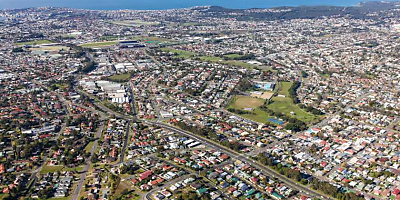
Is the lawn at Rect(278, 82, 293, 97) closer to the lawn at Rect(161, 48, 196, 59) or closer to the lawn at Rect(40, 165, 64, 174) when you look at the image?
the lawn at Rect(161, 48, 196, 59)

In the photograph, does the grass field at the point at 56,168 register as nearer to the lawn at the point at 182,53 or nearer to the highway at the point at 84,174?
the highway at the point at 84,174

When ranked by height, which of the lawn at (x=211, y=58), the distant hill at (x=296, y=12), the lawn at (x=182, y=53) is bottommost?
the lawn at (x=211, y=58)

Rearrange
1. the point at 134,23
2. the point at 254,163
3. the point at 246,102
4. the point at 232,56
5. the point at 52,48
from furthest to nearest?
the point at 134,23
the point at 52,48
the point at 232,56
the point at 246,102
the point at 254,163

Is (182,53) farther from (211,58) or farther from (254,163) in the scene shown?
(254,163)

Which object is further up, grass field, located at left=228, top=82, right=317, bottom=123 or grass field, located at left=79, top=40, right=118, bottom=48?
grass field, located at left=79, top=40, right=118, bottom=48

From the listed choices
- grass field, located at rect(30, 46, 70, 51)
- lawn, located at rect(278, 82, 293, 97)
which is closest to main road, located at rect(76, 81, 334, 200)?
lawn, located at rect(278, 82, 293, 97)

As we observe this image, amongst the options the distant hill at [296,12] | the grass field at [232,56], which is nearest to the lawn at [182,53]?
the grass field at [232,56]

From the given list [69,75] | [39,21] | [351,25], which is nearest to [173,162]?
[69,75]

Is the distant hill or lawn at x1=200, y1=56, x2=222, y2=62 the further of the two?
the distant hill

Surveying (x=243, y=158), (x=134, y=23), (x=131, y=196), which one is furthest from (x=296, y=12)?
(x=131, y=196)

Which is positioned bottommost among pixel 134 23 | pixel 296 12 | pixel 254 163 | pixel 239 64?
pixel 254 163

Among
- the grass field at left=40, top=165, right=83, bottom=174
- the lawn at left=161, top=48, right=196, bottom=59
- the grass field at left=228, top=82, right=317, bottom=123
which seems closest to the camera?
the grass field at left=40, top=165, right=83, bottom=174

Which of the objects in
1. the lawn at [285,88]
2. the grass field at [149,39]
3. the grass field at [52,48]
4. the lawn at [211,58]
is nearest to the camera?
the lawn at [285,88]
